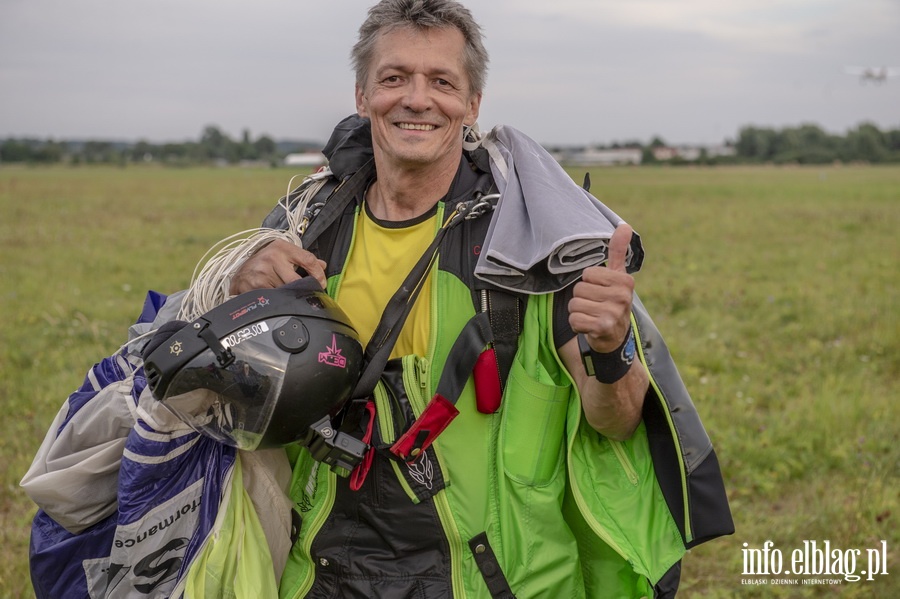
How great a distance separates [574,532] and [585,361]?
70 cm

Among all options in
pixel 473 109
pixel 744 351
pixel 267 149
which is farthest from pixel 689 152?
pixel 473 109

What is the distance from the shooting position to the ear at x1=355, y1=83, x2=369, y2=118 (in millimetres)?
3114

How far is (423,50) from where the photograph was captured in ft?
9.30

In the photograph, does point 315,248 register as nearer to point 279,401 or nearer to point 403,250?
point 403,250

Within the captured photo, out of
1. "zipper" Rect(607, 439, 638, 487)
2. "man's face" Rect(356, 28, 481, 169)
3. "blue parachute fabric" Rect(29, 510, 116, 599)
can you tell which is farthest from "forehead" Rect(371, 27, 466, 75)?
"blue parachute fabric" Rect(29, 510, 116, 599)

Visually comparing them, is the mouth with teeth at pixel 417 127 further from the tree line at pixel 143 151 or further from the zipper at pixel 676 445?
the tree line at pixel 143 151

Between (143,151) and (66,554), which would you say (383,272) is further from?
(143,151)

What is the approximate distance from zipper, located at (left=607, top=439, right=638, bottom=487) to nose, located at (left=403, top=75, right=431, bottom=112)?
1.24 m

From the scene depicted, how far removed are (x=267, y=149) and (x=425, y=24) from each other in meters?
Answer: 91.3

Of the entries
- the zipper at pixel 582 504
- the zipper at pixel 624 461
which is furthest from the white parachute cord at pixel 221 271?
the zipper at pixel 624 461

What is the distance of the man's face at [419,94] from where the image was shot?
9.30 ft

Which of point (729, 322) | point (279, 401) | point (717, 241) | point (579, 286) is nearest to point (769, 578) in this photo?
point (579, 286)

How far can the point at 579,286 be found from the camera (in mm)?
2338

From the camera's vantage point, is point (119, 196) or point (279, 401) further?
point (119, 196)
